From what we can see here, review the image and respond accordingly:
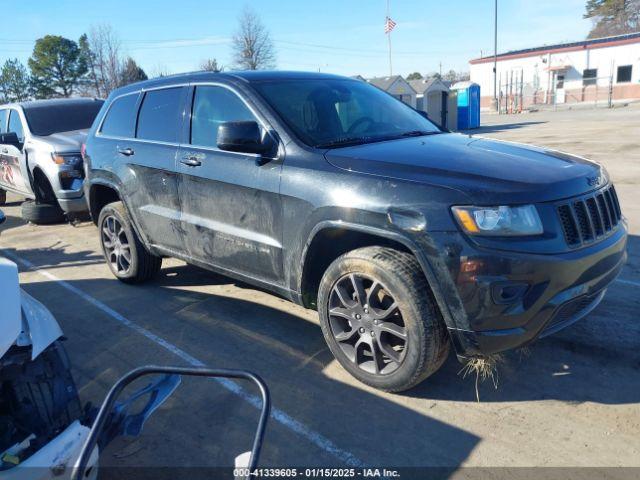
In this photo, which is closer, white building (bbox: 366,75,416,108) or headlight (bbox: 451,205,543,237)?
headlight (bbox: 451,205,543,237)

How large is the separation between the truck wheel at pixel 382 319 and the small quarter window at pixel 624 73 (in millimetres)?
50645

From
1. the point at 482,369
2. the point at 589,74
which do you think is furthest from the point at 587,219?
the point at 589,74

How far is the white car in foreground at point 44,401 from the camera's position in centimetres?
204

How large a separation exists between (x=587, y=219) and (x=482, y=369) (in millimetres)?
1090

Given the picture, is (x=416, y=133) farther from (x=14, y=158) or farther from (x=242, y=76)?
(x=14, y=158)

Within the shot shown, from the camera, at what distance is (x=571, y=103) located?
151ft

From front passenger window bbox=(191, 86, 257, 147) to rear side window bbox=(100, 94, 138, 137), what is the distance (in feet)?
3.41

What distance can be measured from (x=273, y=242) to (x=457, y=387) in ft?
4.93

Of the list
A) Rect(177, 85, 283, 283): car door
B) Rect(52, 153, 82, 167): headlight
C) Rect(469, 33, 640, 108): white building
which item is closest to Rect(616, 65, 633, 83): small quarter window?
Rect(469, 33, 640, 108): white building

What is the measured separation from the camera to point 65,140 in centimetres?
799

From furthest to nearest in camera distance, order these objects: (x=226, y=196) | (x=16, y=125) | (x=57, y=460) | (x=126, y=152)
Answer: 1. (x=16, y=125)
2. (x=126, y=152)
3. (x=226, y=196)
4. (x=57, y=460)

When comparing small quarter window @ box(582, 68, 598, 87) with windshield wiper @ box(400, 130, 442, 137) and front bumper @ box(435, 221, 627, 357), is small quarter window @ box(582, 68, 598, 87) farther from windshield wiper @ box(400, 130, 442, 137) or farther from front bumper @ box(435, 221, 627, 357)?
front bumper @ box(435, 221, 627, 357)

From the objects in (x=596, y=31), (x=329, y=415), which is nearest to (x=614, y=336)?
(x=329, y=415)

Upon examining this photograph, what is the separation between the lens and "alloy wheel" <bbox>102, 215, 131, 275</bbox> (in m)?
5.27
